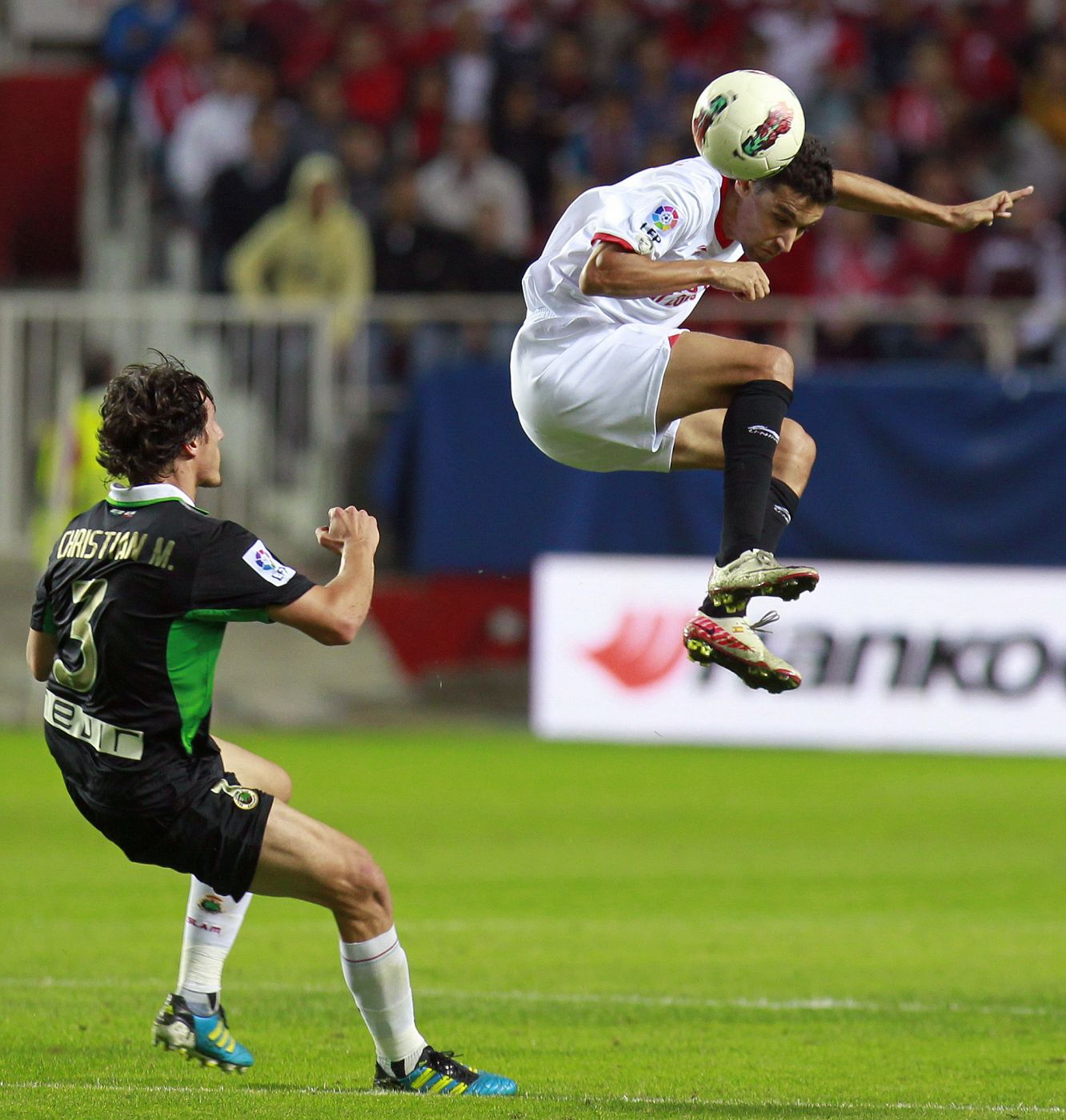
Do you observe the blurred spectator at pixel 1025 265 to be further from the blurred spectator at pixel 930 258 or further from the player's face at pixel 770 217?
the player's face at pixel 770 217

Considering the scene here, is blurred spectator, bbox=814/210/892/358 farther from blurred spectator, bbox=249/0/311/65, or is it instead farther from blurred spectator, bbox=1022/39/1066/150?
blurred spectator, bbox=249/0/311/65

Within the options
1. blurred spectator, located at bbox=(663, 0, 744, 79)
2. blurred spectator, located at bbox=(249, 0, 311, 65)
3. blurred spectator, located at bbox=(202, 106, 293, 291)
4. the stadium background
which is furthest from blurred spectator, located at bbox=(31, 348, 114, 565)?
blurred spectator, located at bbox=(663, 0, 744, 79)

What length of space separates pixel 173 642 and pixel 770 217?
2.35 metres

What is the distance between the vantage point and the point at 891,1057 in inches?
287

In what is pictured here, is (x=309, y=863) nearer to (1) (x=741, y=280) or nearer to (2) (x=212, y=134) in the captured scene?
(1) (x=741, y=280)

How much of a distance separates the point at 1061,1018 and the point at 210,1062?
10.5 ft

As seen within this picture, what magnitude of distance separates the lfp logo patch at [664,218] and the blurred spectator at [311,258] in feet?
35.8

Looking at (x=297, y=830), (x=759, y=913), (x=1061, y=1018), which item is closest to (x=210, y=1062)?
(x=297, y=830)

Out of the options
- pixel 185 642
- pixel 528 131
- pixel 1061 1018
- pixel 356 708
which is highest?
pixel 528 131

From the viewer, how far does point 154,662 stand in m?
6.16

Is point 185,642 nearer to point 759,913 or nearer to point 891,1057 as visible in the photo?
point 891,1057

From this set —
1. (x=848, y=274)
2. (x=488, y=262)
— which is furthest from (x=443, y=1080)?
(x=848, y=274)

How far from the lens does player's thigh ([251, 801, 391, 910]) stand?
6.23 metres

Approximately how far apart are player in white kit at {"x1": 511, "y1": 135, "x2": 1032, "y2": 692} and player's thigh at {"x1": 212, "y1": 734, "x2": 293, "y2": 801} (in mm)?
1352
